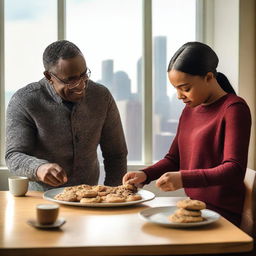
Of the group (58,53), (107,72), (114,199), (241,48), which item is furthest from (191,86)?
(107,72)

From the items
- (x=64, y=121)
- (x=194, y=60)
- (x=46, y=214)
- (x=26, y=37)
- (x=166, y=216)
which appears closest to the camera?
(x=46, y=214)

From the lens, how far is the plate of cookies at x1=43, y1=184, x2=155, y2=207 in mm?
1732

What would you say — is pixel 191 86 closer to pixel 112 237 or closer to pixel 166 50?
pixel 112 237

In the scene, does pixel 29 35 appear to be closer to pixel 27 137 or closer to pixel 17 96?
pixel 17 96

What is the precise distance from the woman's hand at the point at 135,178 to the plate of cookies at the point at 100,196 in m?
0.03

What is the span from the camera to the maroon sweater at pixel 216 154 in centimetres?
178

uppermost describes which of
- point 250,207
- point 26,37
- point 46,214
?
point 26,37

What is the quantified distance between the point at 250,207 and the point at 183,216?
518 millimetres

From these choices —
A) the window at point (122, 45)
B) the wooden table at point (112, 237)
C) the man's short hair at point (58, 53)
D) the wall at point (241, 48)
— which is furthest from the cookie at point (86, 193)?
the window at point (122, 45)

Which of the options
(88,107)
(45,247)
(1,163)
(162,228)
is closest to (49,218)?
(45,247)

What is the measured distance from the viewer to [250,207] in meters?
1.90

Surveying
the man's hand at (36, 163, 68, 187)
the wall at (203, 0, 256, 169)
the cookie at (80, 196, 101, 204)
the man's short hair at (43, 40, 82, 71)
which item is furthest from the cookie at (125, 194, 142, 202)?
the wall at (203, 0, 256, 169)

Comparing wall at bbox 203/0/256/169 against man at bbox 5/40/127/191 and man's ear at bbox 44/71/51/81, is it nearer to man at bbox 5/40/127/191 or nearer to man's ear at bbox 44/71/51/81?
man at bbox 5/40/127/191

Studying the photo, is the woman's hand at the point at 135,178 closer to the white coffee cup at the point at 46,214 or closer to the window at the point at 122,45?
the white coffee cup at the point at 46,214
